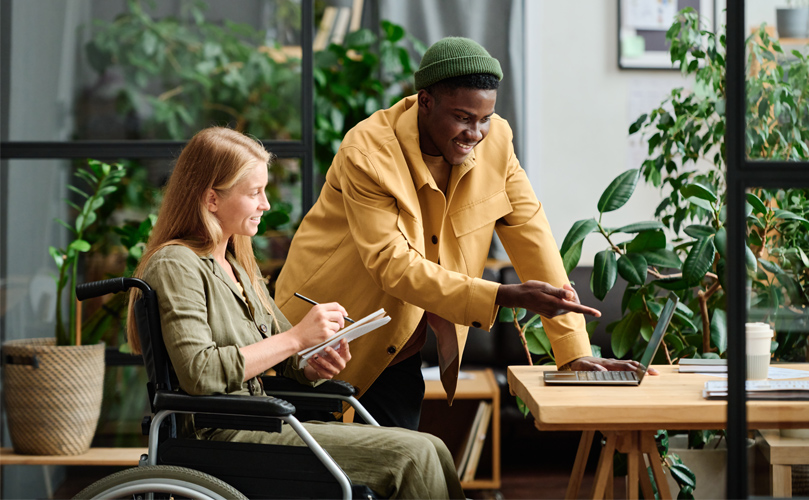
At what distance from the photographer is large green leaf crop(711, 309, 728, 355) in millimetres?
2361

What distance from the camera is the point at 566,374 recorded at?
1.67m

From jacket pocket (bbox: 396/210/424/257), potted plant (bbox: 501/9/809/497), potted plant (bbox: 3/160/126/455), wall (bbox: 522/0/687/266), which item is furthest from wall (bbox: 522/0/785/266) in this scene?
jacket pocket (bbox: 396/210/424/257)

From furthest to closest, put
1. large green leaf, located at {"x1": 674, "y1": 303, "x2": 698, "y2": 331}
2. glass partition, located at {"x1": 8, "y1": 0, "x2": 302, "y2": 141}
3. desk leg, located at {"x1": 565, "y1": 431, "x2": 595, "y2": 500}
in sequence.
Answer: glass partition, located at {"x1": 8, "y1": 0, "x2": 302, "y2": 141}
large green leaf, located at {"x1": 674, "y1": 303, "x2": 698, "y2": 331}
desk leg, located at {"x1": 565, "y1": 431, "x2": 595, "y2": 500}

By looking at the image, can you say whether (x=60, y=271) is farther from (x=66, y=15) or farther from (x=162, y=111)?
(x=66, y=15)

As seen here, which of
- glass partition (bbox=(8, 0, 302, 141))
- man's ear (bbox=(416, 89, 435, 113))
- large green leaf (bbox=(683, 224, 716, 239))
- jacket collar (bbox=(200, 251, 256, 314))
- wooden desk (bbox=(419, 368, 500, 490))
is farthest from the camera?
wooden desk (bbox=(419, 368, 500, 490))

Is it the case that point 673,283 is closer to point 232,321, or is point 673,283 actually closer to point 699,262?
point 699,262

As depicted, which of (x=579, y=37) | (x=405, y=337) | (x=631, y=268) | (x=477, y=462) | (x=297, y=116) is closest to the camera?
(x=405, y=337)

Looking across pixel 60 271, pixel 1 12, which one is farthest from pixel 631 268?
pixel 1 12

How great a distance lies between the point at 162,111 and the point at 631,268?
1669 millimetres

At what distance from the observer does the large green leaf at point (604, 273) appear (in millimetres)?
2322

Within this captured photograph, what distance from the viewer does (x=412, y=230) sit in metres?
1.76

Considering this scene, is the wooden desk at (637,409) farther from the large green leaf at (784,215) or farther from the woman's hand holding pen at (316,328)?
the woman's hand holding pen at (316,328)

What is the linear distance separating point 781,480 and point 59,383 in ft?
7.24

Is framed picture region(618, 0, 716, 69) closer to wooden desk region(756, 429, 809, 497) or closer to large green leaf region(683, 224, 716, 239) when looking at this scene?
large green leaf region(683, 224, 716, 239)
